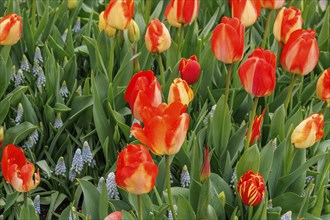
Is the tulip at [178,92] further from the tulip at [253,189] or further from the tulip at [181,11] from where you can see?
the tulip at [181,11]

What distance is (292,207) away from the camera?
2105 millimetres

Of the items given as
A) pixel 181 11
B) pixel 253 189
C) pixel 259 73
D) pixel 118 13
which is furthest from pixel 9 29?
pixel 253 189

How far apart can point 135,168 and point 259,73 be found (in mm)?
530

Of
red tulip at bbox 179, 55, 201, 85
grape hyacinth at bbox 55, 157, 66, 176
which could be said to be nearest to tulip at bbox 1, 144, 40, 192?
grape hyacinth at bbox 55, 157, 66, 176

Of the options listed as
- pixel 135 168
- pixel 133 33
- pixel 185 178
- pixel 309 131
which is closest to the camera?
pixel 135 168

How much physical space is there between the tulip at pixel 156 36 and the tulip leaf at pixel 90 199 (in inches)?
22.5

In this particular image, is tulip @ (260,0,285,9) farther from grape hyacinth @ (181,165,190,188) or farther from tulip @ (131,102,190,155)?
tulip @ (131,102,190,155)

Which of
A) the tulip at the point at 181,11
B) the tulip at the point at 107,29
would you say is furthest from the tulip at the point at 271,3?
the tulip at the point at 107,29

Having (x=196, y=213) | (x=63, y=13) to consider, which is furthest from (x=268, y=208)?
(x=63, y=13)

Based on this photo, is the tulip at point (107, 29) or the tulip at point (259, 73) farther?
the tulip at point (107, 29)

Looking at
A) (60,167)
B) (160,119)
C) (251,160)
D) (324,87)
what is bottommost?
(60,167)

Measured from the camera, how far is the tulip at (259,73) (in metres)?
1.89

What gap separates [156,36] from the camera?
2.30 metres

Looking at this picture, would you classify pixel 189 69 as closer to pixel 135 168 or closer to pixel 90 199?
pixel 90 199
